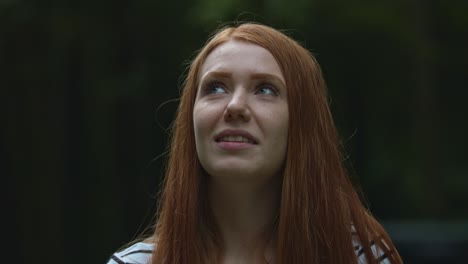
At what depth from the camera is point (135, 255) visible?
2.64 m

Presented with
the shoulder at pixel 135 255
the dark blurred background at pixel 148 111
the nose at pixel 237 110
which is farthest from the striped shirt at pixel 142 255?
the dark blurred background at pixel 148 111

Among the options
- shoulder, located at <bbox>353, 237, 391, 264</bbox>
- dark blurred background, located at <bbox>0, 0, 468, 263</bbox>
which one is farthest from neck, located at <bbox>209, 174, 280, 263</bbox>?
dark blurred background, located at <bbox>0, 0, 468, 263</bbox>

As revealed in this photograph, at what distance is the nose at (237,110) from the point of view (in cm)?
251

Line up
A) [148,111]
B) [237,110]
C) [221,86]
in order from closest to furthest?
[237,110] → [221,86] → [148,111]

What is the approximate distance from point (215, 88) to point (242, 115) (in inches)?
6.1

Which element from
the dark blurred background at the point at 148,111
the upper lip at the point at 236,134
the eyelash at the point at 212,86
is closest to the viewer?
the upper lip at the point at 236,134

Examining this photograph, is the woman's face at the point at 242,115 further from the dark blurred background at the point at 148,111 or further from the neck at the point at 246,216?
the dark blurred background at the point at 148,111

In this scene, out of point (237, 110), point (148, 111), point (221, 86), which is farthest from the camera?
point (148, 111)

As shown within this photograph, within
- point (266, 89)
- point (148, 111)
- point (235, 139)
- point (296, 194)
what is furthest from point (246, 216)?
point (148, 111)

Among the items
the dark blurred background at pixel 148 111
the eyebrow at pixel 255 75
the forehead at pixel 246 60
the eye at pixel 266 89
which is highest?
the forehead at pixel 246 60

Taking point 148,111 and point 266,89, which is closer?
point 266,89

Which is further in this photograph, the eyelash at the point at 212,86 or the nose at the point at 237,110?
the eyelash at the point at 212,86

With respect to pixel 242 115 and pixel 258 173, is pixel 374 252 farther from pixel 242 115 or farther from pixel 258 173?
pixel 242 115

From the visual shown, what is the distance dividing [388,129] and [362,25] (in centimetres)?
368
